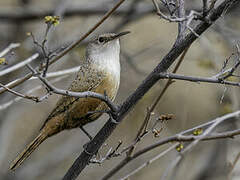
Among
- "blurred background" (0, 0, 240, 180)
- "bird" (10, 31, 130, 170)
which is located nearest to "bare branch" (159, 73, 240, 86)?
"bird" (10, 31, 130, 170)

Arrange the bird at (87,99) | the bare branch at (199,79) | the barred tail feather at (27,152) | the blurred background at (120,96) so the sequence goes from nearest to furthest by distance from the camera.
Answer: the bare branch at (199,79) < the barred tail feather at (27,152) < the bird at (87,99) < the blurred background at (120,96)

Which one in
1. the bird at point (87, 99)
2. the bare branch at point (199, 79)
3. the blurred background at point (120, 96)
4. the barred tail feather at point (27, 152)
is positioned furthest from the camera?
the blurred background at point (120, 96)

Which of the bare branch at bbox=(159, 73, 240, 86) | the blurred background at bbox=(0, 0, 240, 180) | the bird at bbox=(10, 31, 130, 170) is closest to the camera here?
the bare branch at bbox=(159, 73, 240, 86)

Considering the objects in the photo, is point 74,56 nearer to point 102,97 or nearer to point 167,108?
point 167,108

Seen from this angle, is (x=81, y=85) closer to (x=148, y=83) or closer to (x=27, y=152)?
(x=27, y=152)

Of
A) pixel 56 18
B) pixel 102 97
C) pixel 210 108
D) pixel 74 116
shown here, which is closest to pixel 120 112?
pixel 102 97

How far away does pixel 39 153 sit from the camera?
920 cm

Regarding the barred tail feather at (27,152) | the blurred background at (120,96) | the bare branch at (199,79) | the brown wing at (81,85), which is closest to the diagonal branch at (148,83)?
the bare branch at (199,79)

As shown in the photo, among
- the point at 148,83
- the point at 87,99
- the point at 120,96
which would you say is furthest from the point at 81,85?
the point at 120,96

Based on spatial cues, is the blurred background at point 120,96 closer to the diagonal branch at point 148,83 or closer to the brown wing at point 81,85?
the brown wing at point 81,85

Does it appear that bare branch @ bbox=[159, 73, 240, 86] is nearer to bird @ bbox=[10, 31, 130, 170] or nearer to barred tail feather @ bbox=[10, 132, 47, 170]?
bird @ bbox=[10, 31, 130, 170]

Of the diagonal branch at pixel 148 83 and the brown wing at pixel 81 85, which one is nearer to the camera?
the diagonal branch at pixel 148 83

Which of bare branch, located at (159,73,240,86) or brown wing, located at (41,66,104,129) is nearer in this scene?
bare branch, located at (159,73,240,86)

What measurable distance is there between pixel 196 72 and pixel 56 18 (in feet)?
24.8
